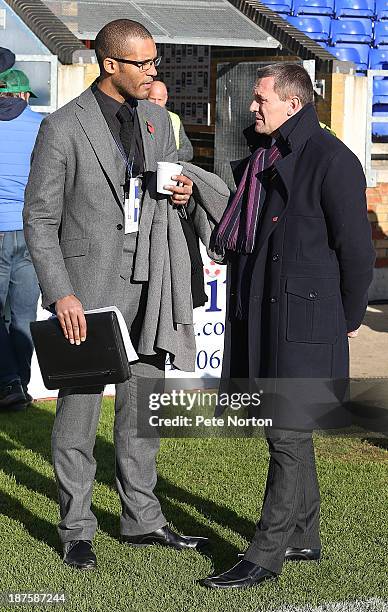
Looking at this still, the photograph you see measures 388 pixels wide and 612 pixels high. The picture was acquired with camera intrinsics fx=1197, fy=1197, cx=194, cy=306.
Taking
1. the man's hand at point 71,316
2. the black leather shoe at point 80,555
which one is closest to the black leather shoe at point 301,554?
the black leather shoe at point 80,555

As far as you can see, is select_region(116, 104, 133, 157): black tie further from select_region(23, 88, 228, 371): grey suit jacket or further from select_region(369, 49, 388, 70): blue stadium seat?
select_region(369, 49, 388, 70): blue stadium seat

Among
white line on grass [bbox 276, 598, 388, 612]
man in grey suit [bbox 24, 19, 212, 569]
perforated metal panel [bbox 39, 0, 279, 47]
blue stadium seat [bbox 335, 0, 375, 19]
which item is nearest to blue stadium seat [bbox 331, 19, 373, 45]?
blue stadium seat [bbox 335, 0, 375, 19]

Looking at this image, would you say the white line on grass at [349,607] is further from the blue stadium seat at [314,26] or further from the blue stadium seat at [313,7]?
the blue stadium seat at [313,7]

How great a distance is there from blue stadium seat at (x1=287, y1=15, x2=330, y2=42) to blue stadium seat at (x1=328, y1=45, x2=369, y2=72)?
0.21 m

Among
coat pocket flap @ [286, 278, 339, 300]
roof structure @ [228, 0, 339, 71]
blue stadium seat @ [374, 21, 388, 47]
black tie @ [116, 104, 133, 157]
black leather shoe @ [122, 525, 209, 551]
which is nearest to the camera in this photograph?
coat pocket flap @ [286, 278, 339, 300]

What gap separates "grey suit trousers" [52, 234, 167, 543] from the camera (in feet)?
16.0

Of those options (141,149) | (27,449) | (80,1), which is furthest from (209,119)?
(141,149)

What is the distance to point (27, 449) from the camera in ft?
22.1

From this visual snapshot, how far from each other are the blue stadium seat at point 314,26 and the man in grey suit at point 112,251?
34.4ft

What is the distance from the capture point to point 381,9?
52.4ft

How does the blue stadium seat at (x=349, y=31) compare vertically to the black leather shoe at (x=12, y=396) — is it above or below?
above

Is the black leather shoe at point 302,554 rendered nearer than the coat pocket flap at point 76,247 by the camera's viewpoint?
No

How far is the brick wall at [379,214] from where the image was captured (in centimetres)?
1223

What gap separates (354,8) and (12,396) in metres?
9.78
